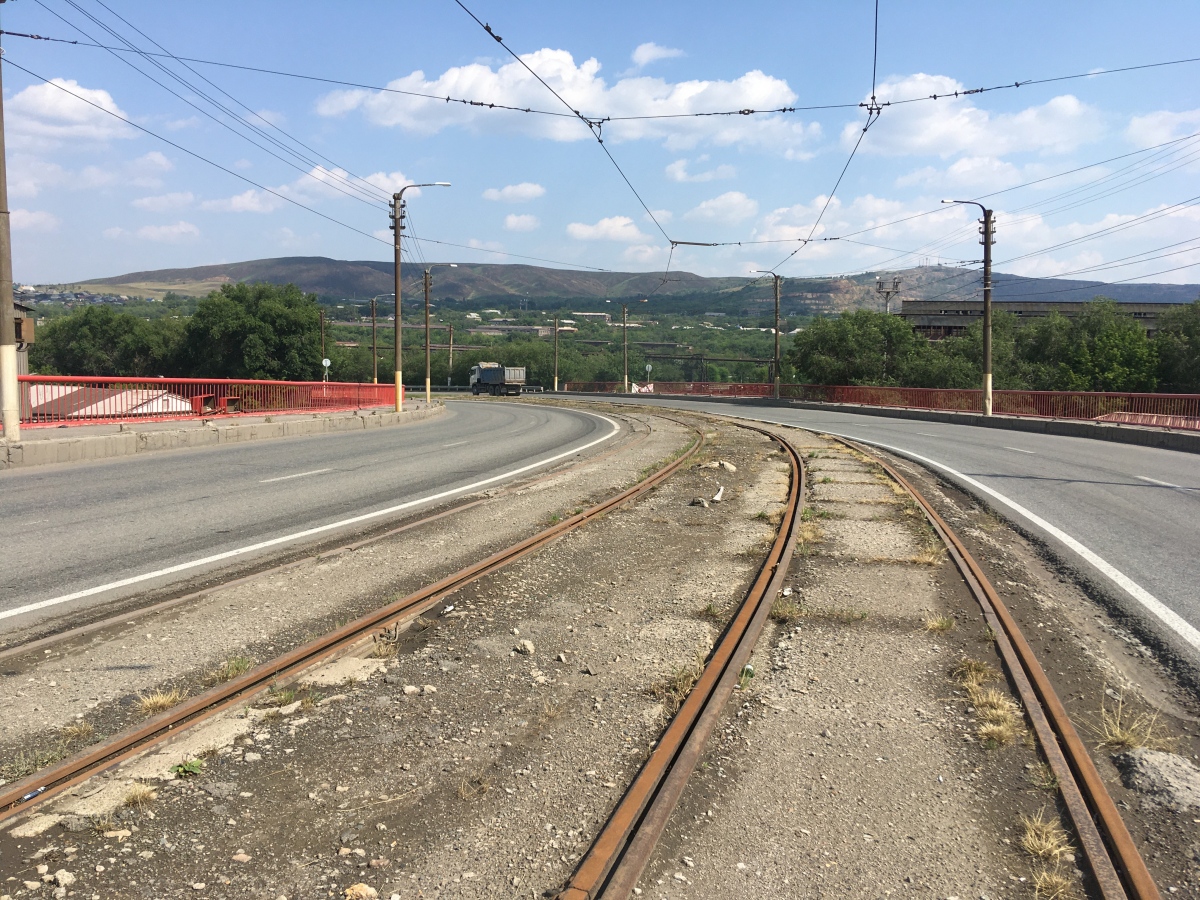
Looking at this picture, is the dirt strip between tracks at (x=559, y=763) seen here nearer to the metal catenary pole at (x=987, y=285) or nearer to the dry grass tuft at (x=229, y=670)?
the dry grass tuft at (x=229, y=670)

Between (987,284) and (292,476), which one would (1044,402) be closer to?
(987,284)

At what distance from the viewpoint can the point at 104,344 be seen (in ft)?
305

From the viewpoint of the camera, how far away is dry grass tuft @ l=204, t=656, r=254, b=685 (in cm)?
519

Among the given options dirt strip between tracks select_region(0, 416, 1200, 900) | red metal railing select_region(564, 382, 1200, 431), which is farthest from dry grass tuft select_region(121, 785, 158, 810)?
red metal railing select_region(564, 382, 1200, 431)

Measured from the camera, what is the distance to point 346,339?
177 m

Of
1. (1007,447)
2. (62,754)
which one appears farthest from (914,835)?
(1007,447)

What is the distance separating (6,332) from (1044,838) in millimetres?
18755

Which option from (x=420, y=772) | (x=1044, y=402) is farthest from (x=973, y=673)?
(x=1044, y=402)

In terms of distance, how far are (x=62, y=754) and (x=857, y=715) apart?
4.04 m

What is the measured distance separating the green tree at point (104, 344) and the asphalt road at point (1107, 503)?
85265mm

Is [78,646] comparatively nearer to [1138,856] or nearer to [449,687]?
[449,687]

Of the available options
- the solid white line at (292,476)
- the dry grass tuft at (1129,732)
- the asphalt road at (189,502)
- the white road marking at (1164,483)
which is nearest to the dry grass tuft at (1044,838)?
the dry grass tuft at (1129,732)

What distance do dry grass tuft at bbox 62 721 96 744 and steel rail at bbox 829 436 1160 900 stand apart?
4.59m

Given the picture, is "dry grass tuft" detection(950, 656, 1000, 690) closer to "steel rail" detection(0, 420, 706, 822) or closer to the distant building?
"steel rail" detection(0, 420, 706, 822)
